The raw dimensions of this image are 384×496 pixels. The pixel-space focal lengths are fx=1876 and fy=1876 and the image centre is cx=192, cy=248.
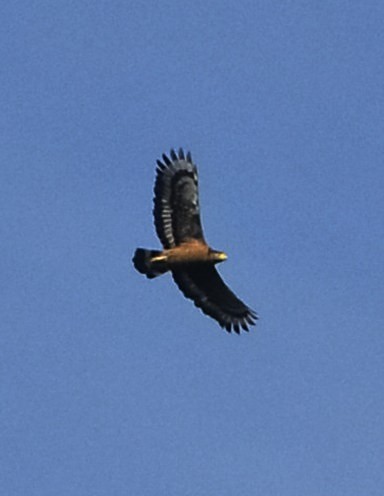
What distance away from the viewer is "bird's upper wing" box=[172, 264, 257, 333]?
2090 inches

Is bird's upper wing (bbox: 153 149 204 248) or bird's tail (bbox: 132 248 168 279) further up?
bird's upper wing (bbox: 153 149 204 248)

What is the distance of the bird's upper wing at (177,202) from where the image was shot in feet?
172

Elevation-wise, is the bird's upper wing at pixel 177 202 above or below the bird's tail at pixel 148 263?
above

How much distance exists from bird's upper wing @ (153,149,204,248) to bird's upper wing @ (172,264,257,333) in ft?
3.24

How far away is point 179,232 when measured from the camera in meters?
52.4

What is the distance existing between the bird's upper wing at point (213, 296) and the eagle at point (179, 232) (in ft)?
0.09

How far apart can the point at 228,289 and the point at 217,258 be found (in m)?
1.86

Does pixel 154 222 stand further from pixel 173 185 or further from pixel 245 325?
pixel 245 325

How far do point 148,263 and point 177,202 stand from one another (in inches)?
75.4

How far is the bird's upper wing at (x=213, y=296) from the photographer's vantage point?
174 feet

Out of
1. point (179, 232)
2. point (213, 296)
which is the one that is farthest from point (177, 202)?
point (213, 296)

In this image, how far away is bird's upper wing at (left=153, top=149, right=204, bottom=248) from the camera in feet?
172

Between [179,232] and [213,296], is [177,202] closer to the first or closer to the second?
[179,232]

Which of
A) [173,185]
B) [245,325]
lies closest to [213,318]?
[245,325]
